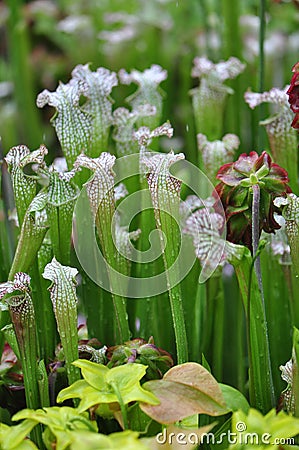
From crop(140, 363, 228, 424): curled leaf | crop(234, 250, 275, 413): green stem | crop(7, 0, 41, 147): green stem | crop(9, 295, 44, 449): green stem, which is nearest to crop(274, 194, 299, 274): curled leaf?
crop(234, 250, 275, 413): green stem

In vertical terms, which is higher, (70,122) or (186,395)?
(70,122)

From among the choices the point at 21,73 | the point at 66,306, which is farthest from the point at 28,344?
the point at 21,73

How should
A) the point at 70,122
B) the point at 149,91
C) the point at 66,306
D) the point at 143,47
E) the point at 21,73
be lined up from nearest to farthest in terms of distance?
the point at 66,306 < the point at 70,122 < the point at 149,91 < the point at 21,73 < the point at 143,47

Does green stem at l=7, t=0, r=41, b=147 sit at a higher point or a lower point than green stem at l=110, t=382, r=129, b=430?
higher

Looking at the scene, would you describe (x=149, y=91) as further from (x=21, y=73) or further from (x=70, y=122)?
(x=21, y=73)

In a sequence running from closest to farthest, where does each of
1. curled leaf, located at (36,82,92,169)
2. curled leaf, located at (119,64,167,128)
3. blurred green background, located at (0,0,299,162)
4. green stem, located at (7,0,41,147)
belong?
1. curled leaf, located at (36,82,92,169)
2. curled leaf, located at (119,64,167,128)
3. blurred green background, located at (0,0,299,162)
4. green stem, located at (7,0,41,147)

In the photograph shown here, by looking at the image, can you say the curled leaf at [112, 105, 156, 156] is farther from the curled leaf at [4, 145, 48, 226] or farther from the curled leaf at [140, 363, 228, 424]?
the curled leaf at [140, 363, 228, 424]

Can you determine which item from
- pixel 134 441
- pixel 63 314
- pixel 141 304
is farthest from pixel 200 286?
pixel 134 441

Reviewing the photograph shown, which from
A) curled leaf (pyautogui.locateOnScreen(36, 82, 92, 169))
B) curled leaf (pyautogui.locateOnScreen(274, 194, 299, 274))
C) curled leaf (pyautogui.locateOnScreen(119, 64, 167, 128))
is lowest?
curled leaf (pyautogui.locateOnScreen(274, 194, 299, 274))

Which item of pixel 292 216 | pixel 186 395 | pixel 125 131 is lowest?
pixel 186 395

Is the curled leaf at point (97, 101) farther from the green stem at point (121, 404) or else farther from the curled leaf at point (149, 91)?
the green stem at point (121, 404)

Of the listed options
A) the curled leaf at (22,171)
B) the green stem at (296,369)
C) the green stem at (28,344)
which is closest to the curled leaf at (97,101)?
the curled leaf at (22,171)
